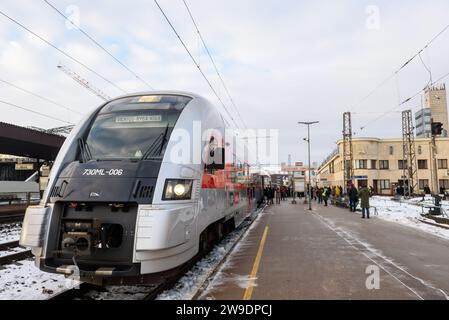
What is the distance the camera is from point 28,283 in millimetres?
6270

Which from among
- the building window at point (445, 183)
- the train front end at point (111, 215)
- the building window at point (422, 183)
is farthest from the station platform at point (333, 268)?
the building window at point (445, 183)

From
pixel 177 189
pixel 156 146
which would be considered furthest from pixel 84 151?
pixel 177 189

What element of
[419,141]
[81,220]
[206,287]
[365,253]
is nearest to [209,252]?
[206,287]

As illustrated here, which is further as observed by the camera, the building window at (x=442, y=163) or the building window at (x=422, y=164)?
the building window at (x=422, y=164)

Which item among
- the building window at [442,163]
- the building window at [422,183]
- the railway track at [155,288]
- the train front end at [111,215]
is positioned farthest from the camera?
the building window at [422,183]

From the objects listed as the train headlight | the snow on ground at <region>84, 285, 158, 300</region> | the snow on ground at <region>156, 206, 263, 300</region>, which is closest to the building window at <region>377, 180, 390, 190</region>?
the snow on ground at <region>156, 206, 263, 300</region>

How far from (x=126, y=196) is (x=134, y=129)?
1.42 m

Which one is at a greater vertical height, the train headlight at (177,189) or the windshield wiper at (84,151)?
the windshield wiper at (84,151)

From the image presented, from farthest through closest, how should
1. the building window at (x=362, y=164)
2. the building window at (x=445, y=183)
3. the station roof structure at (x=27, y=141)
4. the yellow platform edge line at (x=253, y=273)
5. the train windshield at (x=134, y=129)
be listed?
1. the building window at (x=362, y=164)
2. the building window at (x=445, y=183)
3. the station roof structure at (x=27, y=141)
4. the train windshield at (x=134, y=129)
5. the yellow platform edge line at (x=253, y=273)

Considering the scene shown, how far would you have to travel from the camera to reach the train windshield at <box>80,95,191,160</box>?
575cm

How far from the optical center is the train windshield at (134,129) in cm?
575

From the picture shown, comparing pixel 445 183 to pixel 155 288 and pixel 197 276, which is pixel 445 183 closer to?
pixel 197 276

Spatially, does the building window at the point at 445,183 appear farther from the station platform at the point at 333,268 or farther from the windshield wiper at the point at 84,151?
the windshield wiper at the point at 84,151

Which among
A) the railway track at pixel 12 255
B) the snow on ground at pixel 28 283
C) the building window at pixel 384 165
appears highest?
the building window at pixel 384 165
